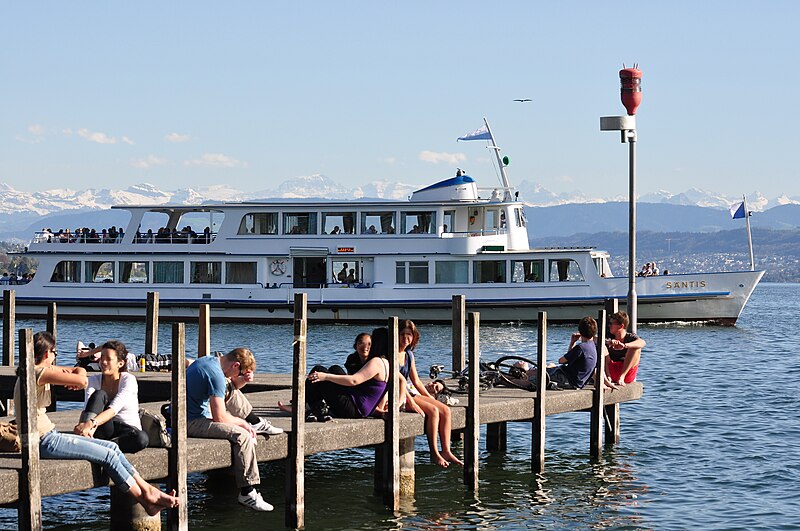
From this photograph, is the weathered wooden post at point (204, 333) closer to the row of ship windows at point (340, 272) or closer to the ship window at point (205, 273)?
the row of ship windows at point (340, 272)

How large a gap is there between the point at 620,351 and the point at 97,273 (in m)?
31.8

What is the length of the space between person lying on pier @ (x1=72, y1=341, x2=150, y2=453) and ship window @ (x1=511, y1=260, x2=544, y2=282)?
32.7 m

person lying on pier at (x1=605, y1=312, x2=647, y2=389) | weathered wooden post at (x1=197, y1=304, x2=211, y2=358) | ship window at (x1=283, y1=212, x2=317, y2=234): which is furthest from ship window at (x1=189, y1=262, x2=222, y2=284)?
person lying on pier at (x1=605, y1=312, x2=647, y2=389)

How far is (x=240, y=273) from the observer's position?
46125 millimetres

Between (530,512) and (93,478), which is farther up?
(93,478)

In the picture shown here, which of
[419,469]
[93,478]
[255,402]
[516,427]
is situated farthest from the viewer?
[516,427]

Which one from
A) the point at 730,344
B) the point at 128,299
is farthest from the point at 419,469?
the point at 128,299

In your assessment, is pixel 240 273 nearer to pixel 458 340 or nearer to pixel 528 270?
pixel 528 270

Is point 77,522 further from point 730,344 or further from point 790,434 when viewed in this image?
point 730,344

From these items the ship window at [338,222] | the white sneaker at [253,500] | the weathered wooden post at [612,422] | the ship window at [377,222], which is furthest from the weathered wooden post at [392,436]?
the ship window at [338,222]

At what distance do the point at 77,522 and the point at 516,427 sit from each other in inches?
378

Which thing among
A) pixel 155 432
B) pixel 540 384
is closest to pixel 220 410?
pixel 155 432

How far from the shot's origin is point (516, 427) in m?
23.4

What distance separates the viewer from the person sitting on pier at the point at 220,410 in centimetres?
1340
